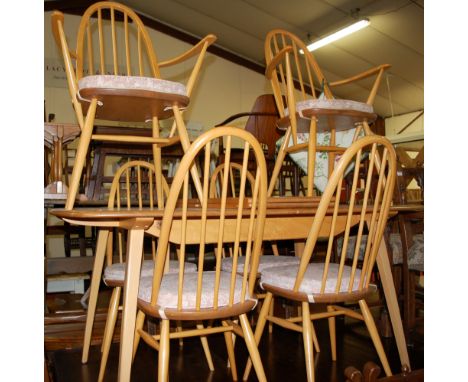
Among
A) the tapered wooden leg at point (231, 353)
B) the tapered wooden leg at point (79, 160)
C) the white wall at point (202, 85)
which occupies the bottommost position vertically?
the tapered wooden leg at point (231, 353)

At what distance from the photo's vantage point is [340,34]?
6152 millimetres

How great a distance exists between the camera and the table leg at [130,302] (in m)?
1.30

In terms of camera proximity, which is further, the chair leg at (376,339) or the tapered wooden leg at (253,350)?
the chair leg at (376,339)

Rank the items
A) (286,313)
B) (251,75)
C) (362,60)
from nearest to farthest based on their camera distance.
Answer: (286,313) < (362,60) < (251,75)

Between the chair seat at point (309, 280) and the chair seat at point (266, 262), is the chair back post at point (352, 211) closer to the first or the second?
the chair seat at point (309, 280)

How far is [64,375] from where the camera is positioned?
1.84 m

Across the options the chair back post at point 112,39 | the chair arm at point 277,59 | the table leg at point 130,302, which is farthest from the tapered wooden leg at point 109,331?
the chair arm at point 277,59

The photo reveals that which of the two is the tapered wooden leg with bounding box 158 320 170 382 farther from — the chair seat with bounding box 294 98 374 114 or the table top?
the chair seat with bounding box 294 98 374 114

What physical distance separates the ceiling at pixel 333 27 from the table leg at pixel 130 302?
17.0 feet

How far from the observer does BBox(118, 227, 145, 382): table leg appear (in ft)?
4.28

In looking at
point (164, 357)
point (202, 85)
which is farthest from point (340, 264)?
point (202, 85)
